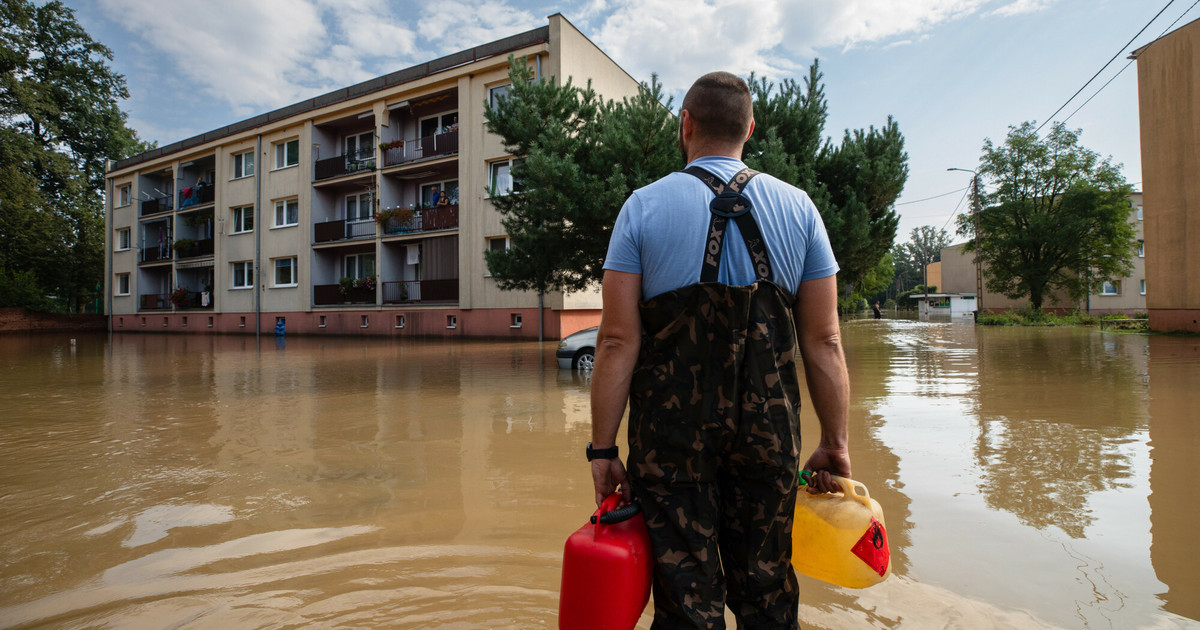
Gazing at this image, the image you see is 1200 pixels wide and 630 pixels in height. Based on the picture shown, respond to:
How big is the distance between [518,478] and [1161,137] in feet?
73.3

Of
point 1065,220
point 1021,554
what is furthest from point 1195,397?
point 1065,220

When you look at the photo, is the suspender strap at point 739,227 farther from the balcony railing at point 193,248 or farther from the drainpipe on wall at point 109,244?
the drainpipe on wall at point 109,244

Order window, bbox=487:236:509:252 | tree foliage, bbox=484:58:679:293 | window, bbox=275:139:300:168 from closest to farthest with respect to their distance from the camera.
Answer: tree foliage, bbox=484:58:679:293
window, bbox=487:236:509:252
window, bbox=275:139:300:168

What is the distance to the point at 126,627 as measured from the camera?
7.97 ft

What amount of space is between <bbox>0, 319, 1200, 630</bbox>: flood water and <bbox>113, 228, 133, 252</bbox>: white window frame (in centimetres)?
3601

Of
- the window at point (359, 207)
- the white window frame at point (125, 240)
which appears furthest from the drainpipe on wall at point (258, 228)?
the white window frame at point (125, 240)

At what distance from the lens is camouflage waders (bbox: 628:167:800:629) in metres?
1.53

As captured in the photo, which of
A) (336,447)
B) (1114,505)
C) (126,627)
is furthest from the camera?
(336,447)

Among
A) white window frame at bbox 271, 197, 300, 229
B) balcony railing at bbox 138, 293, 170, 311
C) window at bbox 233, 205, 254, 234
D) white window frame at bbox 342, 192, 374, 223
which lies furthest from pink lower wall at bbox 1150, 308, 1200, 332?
balcony railing at bbox 138, 293, 170, 311

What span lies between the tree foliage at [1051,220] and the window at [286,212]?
35151 millimetres

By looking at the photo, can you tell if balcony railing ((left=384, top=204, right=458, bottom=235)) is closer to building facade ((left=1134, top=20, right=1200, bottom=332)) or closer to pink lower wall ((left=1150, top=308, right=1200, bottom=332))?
building facade ((left=1134, top=20, right=1200, bottom=332))

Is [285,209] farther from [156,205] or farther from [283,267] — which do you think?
[156,205]

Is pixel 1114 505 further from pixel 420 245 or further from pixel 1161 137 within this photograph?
pixel 420 245

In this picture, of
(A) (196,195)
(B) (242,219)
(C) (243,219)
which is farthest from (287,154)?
(A) (196,195)
